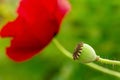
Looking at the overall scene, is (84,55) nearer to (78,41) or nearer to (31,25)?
(31,25)

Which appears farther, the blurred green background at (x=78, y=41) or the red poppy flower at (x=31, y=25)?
the blurred green background at (x=78, y=41)

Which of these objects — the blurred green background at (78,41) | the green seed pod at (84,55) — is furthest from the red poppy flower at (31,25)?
the blurred green background at (78,41)

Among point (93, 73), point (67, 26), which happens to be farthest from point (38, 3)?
point (67, 26)

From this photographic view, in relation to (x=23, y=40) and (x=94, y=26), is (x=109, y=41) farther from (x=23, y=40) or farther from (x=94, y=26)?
(x=23, y=40)

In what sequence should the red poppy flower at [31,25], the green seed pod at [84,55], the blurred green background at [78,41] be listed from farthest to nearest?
the blurred green background at [78,41]
the red poppy flower at [31,25]
the green seed pod at [84,55]

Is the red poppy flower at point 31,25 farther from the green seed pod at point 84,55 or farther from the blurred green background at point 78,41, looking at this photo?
the blurred green background at point 78,41

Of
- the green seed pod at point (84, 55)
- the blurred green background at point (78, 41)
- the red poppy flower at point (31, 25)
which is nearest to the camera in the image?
the green seed pod at point (84, 55)

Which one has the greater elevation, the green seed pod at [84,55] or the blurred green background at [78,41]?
the green seed pod at [84,55]
